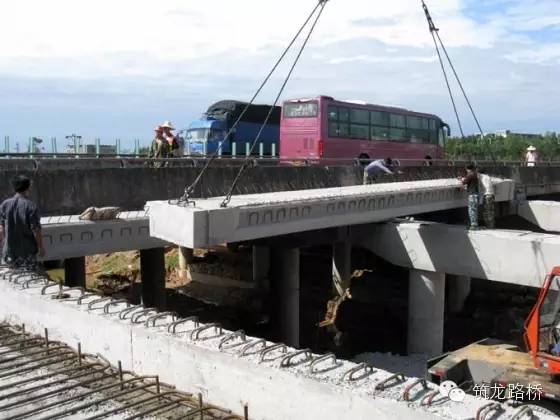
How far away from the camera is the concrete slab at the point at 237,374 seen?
3252mm

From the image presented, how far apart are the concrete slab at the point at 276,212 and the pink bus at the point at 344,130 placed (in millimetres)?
6626

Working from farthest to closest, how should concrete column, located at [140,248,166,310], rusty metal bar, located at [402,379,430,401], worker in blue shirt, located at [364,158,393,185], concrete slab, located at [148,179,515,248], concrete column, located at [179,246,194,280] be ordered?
concrete column, located at [179,246,194,280] → worker in blue shirt, located at [364,158,393,185] → concrete column, located at [140,248,166,310] → concrete slab, located at [148,179,515,248] → rusty metal bar, located at [402,379,430,401]

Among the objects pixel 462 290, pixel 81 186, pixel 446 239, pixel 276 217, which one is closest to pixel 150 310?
pixel 276 217

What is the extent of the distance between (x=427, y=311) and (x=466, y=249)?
2164 mm

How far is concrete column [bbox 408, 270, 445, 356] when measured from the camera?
14562 millimetres

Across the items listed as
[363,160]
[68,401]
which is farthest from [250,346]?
[363,160]

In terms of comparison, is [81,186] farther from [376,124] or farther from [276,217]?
[376,124]

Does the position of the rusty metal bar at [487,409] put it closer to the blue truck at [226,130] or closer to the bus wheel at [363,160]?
the bus wheel at [363,160]

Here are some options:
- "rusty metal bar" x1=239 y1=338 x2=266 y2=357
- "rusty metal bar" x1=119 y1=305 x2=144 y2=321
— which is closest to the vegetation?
"rusty metal bar" x1=119 y1=305 x2=144 y2=321

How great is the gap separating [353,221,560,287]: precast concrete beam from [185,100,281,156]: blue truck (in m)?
13.3

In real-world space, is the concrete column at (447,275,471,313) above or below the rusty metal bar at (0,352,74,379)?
below

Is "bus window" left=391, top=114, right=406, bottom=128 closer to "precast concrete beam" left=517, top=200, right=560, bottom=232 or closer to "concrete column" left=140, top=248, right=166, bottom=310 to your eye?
"precast concrete beam" left=517, top=200, right=560, bottom=232

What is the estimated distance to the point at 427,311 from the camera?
1469 centimetres

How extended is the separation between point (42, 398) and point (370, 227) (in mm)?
11890
